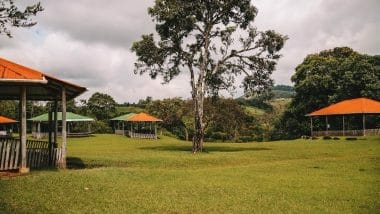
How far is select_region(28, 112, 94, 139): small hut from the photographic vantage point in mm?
58156

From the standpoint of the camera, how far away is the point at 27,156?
17.8 m

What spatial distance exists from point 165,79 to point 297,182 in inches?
887

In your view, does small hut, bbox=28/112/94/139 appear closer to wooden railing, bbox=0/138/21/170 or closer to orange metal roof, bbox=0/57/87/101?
orange metal roof, bbox=0/57/87/101

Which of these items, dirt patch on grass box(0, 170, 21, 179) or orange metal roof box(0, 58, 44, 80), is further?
orange metal roof box(0, 58, 44, 80)

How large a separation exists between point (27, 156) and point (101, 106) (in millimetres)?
67948

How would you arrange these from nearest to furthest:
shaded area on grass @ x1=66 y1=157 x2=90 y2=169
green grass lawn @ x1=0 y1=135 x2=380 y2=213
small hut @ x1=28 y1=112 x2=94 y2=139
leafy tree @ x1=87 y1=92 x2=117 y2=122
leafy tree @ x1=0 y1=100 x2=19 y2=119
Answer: green grass lawn @ x1=0 y1=135 x2=380 y2=213
shaded area on grass @ x1=66 y1=157 x2=90 y2=169
small hut @ x1=28 y1=112 x2=94 y2=139
leafy tree @ x1=0 y1=100 x2=19 y2=119
leafy tree @ x1=87 y1=92 x2=117 y2=122

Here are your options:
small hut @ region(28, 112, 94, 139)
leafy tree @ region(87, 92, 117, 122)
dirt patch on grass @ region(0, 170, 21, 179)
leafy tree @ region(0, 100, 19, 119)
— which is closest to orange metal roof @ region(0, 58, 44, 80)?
dirt patch on grass @ region(0, 170, 21, 179)

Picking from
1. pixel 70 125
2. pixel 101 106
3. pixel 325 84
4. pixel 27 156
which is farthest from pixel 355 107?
pixel 101 106

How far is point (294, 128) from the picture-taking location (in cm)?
6203

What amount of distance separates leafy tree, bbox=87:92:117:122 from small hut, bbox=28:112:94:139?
11124 millimetres

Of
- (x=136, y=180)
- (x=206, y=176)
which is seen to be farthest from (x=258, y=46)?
(x=136, y=180)

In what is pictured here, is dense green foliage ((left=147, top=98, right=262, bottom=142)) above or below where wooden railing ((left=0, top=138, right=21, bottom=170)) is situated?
above

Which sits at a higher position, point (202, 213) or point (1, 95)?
point (1, 95)

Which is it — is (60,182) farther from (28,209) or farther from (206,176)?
(206,176)
